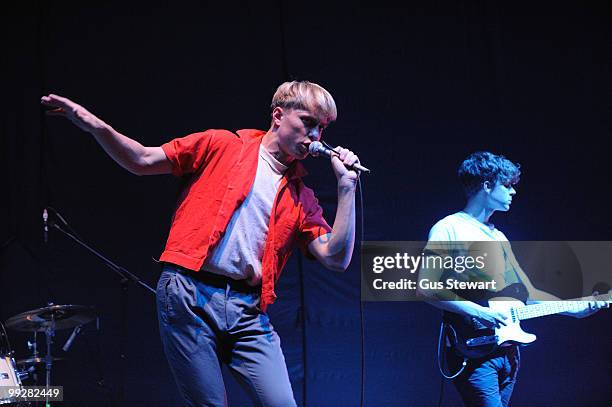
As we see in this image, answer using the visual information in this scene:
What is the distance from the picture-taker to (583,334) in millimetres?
4344

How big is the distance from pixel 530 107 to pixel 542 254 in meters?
0.98

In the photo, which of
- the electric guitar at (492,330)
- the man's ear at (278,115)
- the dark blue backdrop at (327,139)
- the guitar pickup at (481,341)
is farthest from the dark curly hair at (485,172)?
the man's ear at (278,115)

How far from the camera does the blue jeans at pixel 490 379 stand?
3170 millimetres

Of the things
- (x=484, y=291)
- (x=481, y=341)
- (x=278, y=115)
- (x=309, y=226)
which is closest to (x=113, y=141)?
(x=278, y=115)

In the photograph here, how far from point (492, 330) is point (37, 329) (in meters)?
2.52

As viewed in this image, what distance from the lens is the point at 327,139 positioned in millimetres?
4449

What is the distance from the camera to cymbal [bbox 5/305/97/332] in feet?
12.3

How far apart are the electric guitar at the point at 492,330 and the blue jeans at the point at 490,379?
42 millimetres

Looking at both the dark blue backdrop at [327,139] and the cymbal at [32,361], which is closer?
the cymbal at [32,361]

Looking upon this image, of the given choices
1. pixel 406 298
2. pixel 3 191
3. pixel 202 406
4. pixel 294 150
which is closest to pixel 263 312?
pixel 202 406

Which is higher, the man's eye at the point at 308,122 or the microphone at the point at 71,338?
the man's eye at the point at 308,122

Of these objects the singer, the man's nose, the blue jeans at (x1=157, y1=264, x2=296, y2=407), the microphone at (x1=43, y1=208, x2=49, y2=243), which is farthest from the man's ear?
the microphone at (x1=43, y1=208, x2=49, y2=243)

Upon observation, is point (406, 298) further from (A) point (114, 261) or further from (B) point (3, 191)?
(B) point (3, 191)

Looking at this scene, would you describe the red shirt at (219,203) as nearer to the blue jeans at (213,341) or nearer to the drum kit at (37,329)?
the blue jeans at (213,341)
